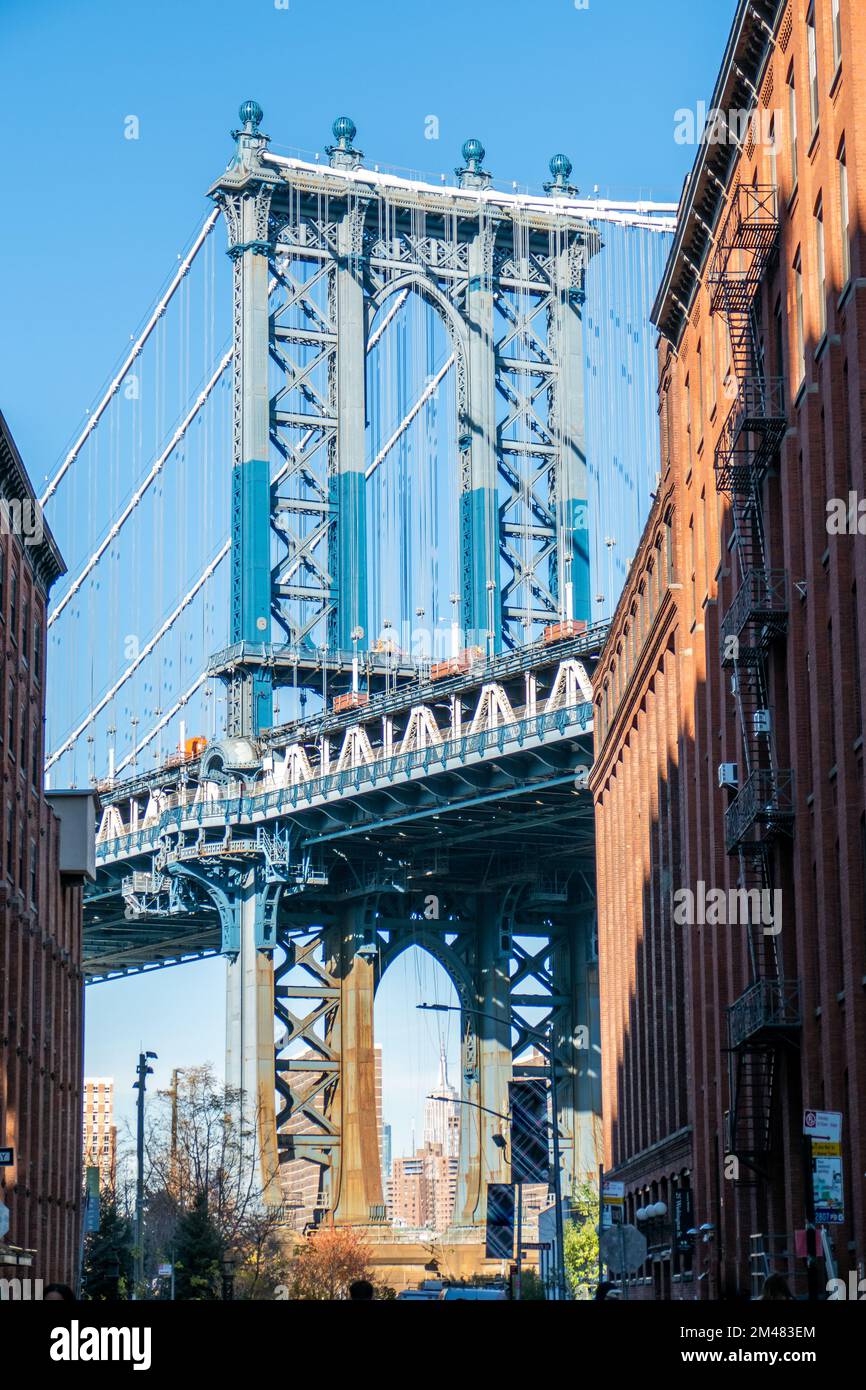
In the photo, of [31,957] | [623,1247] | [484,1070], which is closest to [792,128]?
[623,1247]

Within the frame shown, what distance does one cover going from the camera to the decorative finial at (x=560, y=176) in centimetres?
11725

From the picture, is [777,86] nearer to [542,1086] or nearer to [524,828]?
[542,1086]

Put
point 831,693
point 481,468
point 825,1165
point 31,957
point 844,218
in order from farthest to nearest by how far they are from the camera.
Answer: point 481,468, point 31,957, point 831,693, point 844,218, point 825,1165

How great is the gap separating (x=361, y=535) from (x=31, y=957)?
47224mm

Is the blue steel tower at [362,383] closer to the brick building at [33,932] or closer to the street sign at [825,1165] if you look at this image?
the brick building at [33,932]

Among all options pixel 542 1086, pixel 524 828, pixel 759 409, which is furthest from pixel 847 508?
pixel 524 828

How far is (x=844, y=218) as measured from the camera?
3694 centimetres

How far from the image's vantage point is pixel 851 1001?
35094 mm

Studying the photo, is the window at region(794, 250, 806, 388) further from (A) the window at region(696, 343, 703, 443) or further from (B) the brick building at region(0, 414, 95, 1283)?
(B) the brick building at region(0, 414, 95, 1283)

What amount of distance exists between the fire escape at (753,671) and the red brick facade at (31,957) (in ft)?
65.3

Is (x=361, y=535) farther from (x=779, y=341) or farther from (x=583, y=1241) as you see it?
(x=779, y=341)

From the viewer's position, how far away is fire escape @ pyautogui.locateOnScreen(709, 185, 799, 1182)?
134 ft
